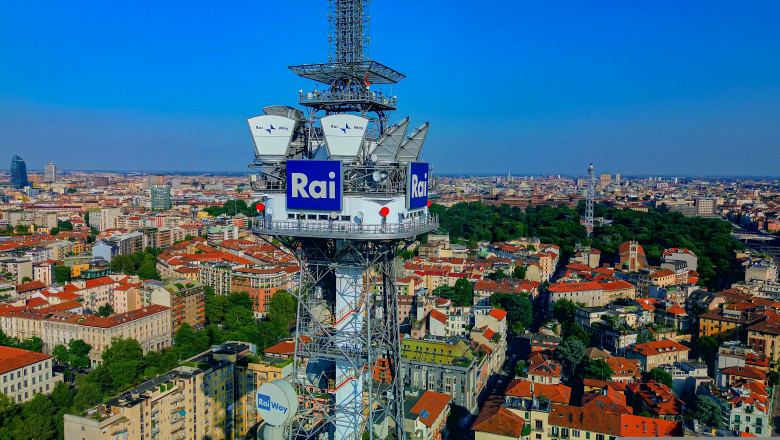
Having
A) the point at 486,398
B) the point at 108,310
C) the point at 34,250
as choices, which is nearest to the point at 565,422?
the point at 486,398

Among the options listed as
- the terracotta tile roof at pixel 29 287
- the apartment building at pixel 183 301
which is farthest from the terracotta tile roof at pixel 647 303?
the terracotta tile roof at pixel 29 287

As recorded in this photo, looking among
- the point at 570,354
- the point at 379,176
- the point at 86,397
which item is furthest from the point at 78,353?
the point at 379,176

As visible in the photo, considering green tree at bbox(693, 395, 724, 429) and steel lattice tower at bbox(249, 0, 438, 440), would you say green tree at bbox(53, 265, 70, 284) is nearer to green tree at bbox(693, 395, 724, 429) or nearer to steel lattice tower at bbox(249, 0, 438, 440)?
steel lattice tower at bbox(249, 0, 438, 440)

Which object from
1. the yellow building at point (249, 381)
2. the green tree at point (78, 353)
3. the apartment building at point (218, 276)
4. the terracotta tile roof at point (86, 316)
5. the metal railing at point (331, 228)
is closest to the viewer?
the metal railing at point (331, 228)

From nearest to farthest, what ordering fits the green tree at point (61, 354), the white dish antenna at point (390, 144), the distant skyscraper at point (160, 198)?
the white dish antenna at point (390, 144) < the green tree at point (61, 354) < the distant skyscraper at point (160, 198)

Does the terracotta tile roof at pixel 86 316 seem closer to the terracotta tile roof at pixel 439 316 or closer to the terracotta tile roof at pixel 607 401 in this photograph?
the terracotta tile roof at pixel 439 316
